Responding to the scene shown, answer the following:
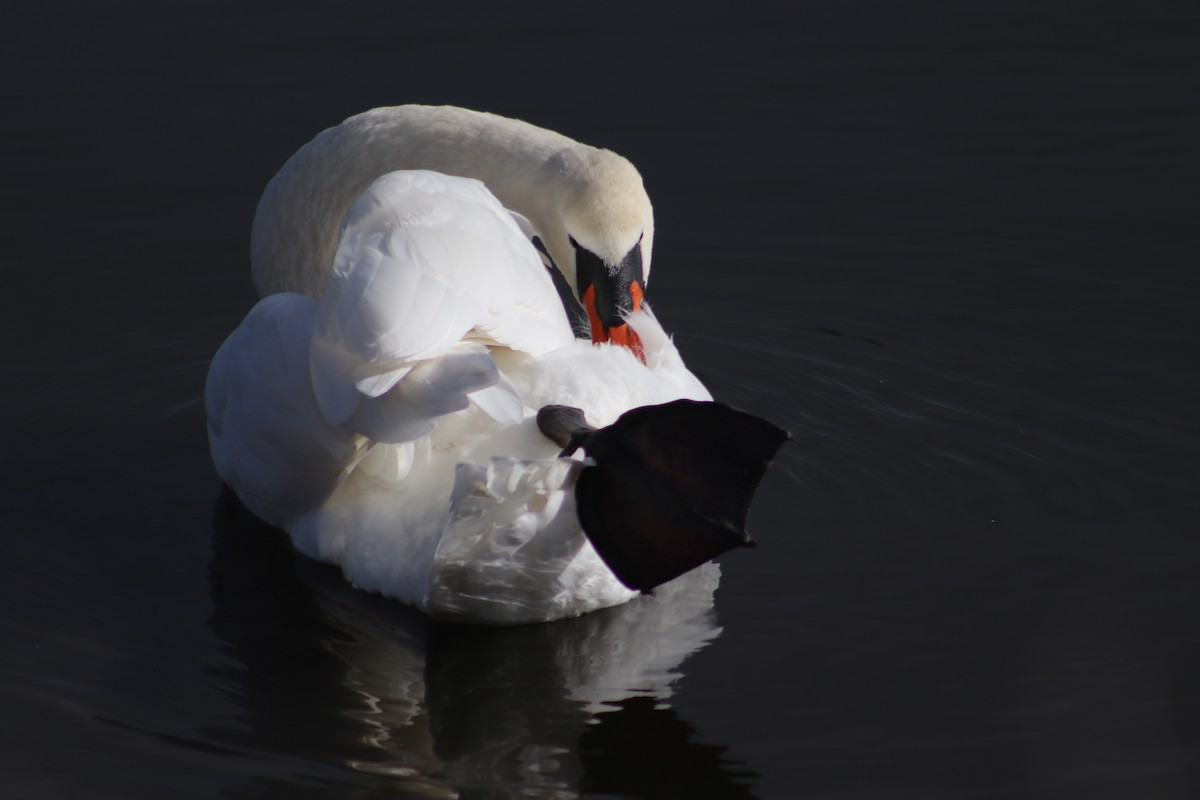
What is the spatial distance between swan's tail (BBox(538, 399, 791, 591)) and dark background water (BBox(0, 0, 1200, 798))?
576 mm

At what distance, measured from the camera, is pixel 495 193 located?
6.37m

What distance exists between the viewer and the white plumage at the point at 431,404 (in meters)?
4.43

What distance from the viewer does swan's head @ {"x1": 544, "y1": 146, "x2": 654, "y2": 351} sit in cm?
579

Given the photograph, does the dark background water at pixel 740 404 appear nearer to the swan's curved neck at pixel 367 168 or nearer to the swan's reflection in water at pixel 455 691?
the swan's reflection in water at pixel 455 691

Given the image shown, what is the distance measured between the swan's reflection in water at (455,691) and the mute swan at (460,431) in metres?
0.17

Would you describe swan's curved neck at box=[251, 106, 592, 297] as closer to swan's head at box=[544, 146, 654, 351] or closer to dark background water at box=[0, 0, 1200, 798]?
swan's head at box=[544, 146, 654, 351]

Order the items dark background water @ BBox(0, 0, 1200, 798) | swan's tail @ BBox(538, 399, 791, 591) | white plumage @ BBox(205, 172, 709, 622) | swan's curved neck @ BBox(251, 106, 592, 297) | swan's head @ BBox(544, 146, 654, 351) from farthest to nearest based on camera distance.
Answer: swan's curved neck @ BBox(251, 106, 592, 297)
swan's head @ BBox(544, 146, 654, 351)
dark background water @ BBox(0, 0, 1200, 798)
white plumage @ BBox(205, 172, 709, 622)
swan's tail @ BBox(538, 399, 791, 591)

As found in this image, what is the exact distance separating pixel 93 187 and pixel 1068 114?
17.2ft

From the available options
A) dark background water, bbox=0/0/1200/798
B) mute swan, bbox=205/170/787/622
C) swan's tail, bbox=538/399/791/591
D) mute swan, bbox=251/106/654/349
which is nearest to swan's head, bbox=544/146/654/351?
mute swan, bbox=251/106/654/349

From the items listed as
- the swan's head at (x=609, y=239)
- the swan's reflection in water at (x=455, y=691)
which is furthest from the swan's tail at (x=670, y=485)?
the swan's head at (x=609, y=239)

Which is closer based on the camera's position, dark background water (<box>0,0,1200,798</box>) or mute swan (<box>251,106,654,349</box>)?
dark background water (<box>0,0,1200,798</box>)

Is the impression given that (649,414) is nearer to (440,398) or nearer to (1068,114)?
(440,398)

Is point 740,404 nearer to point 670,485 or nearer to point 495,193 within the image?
point 495,193

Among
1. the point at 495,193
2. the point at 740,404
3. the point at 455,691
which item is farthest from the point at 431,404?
the point at 740,404
